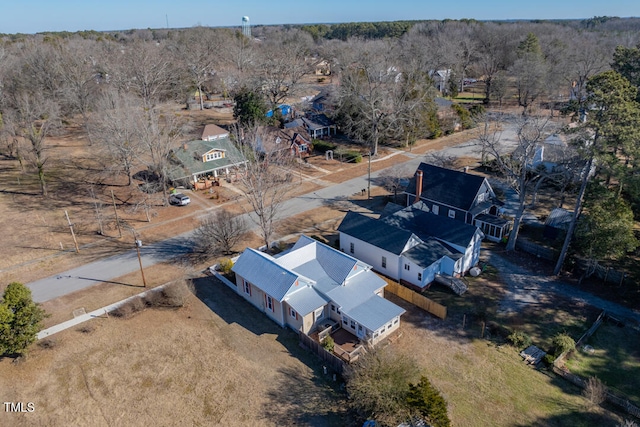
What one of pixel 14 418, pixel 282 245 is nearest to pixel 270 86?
pixel 282 245

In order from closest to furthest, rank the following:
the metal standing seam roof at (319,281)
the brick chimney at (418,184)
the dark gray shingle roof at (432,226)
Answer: the metal standing seam roof at (319,281) → the dark gray shingle roof at (432,226) → the brick chimney at (418,184)

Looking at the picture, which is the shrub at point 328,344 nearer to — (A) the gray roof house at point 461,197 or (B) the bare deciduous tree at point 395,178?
Result: (A) the gray roof house at point 461,197

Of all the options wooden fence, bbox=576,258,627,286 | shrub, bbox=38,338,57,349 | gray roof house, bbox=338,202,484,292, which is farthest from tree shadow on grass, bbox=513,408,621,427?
shrub, bbox=38,338,57,349

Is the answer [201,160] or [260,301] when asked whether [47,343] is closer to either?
[260,301]

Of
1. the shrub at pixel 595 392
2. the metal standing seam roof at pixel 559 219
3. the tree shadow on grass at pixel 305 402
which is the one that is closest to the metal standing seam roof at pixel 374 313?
the tree shadow on grass at pixel 305 402

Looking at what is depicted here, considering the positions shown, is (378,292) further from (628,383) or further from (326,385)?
(628,383)
